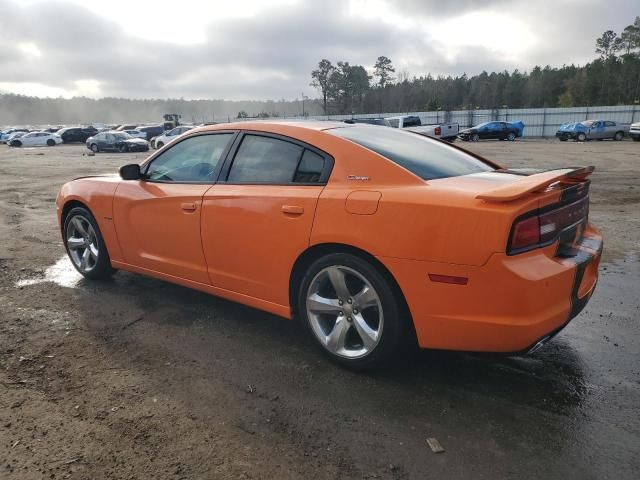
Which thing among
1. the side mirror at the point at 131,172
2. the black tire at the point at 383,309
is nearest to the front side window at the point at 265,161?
the black tire at the point at 383,309

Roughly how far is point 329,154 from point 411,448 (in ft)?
5.79

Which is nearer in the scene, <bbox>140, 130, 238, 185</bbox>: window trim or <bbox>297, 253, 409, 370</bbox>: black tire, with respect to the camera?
<bbox>297, 253, 409, 370</bbox>: black tire

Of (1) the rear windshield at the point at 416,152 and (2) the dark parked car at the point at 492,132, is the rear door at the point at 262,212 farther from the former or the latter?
(2) the dark parked car at the point at 492,132

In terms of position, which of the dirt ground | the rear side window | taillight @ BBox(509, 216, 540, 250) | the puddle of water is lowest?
the dirt ground

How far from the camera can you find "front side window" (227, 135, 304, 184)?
131 inches

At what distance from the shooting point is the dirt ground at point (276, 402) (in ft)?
7.49

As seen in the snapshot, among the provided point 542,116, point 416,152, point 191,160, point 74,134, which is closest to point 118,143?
point 74,134

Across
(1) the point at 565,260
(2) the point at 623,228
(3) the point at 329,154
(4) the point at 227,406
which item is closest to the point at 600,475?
(1) the point at 565,260

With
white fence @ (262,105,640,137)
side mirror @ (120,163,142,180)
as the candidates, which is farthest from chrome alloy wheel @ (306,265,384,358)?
white fence @ (262,105,640,137)

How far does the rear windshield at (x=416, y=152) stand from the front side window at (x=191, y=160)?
98 centimetres

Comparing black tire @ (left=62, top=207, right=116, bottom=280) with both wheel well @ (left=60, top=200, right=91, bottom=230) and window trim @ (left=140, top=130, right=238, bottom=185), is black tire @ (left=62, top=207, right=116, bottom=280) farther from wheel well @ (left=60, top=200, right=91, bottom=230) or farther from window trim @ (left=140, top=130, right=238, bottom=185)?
window trim @ (left=140, top=130, right=238, bottom=185)

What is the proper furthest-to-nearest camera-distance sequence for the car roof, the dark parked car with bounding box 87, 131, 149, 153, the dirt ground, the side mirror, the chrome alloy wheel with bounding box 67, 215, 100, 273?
the dark parked car with bounding box 87, 131, 149, 153
the chrome alloy wheel with bounding box 67, 215, 100, 273
the side mirror
the car roof
the dirt ground

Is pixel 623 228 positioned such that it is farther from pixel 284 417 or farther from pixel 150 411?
pixel 150 411

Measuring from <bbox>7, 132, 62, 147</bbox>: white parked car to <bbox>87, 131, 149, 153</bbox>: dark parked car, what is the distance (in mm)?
13229
